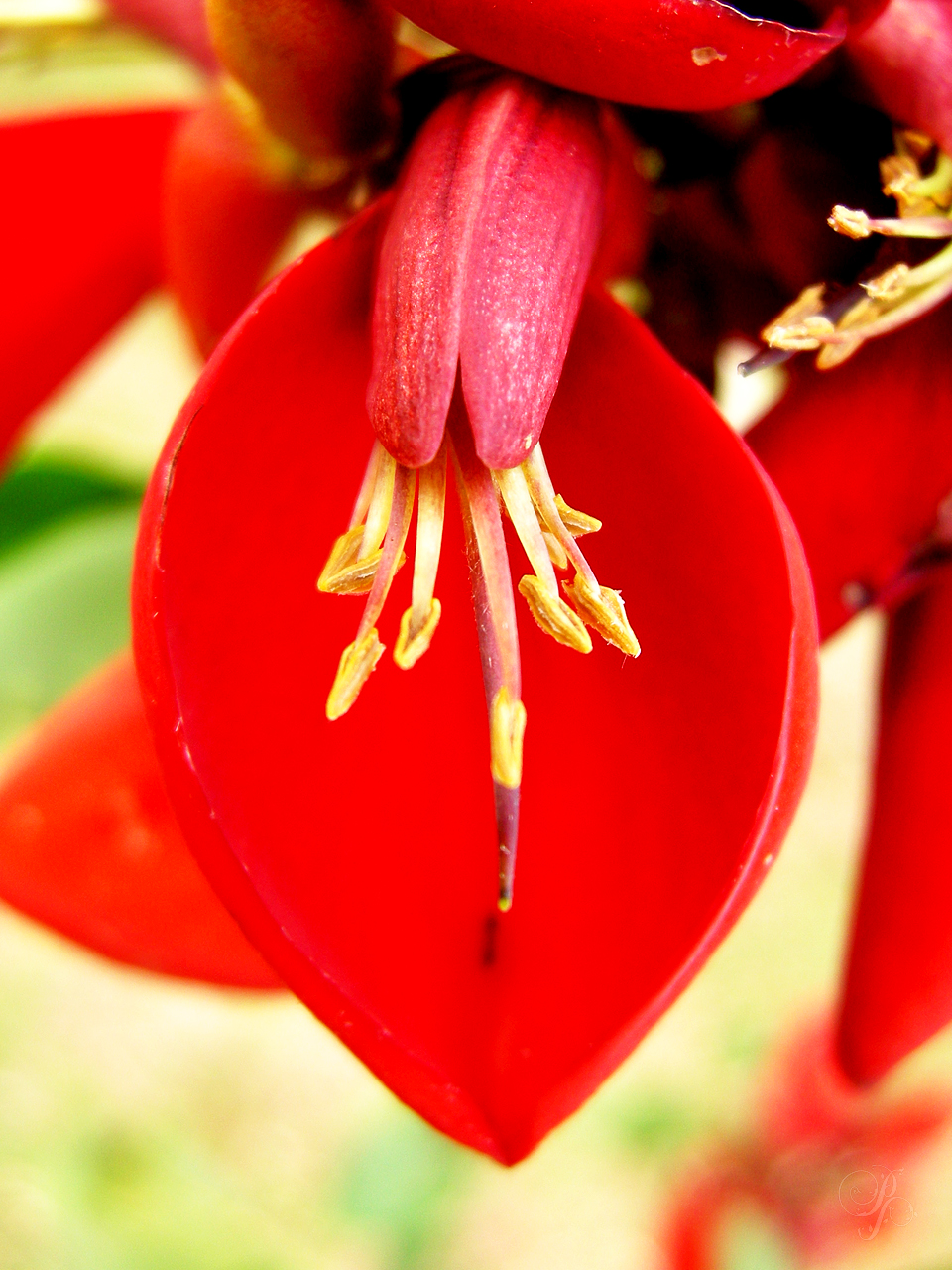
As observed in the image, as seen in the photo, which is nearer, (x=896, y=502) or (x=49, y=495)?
(x=896, y=502)

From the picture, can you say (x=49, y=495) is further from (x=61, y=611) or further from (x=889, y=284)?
(x=889, y=284)

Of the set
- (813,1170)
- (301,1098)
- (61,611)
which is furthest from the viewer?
(301,1098)

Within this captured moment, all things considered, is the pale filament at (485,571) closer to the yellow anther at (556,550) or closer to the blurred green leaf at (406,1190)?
the yellow anther at (556,550)

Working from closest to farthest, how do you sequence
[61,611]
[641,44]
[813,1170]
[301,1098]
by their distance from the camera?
[641,44]
[61,611]
[813,1170]
[301,1098]

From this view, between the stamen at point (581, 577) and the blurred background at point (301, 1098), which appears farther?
the blurred background at point (301, 1098)

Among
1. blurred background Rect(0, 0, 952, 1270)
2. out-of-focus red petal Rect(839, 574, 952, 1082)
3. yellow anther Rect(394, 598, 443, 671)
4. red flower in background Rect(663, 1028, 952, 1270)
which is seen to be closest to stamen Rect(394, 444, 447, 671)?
yellow anther Rect(394, 598, 443, 671)

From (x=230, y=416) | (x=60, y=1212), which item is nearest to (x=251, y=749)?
(x=230, y=416)

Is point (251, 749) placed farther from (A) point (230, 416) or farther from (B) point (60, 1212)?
(B) point (60, 1212)

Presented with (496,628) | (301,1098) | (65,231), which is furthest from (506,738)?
(301,1098)

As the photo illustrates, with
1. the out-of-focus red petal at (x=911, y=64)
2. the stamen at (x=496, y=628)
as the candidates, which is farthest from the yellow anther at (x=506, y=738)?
the out-of-focus red petal at (x=911, y=64)
